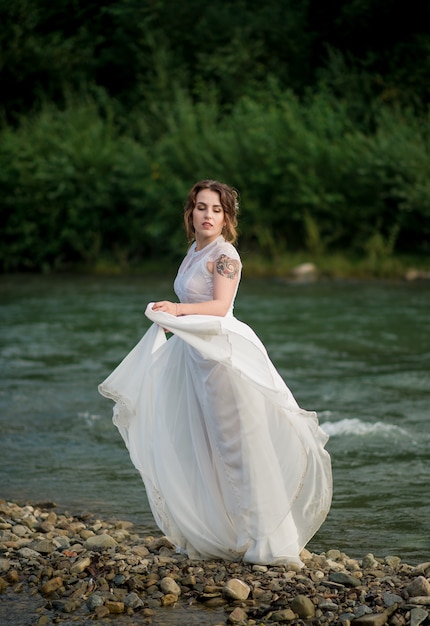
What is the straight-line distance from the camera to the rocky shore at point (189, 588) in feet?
16.0

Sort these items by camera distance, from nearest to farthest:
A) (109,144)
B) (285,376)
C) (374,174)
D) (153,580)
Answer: (153,580) < (285,376) < (374,174) < (109,144)

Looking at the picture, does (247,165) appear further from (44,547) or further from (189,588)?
(189,588)

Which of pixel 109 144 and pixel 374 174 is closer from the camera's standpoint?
pixel 374 174

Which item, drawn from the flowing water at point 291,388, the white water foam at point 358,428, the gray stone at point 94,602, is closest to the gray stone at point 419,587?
the flowing water at point 291,388

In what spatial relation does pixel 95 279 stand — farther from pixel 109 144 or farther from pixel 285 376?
pixel 285 376

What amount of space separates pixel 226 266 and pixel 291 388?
22.4ft

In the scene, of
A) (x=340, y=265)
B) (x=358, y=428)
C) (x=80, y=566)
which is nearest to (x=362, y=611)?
(x=80, y=566)

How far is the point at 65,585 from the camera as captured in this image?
17.5 feet

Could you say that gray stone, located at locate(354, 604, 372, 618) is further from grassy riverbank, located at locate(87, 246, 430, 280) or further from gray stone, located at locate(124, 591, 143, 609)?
grassy riverbank, located at locate(87, 246, 430, 280)

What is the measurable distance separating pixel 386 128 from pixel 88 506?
18.9 m

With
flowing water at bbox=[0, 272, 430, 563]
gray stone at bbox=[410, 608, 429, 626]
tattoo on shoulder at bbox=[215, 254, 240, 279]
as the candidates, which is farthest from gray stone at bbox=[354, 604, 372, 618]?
tattoo on shoulder at bbox=[215, 254, 240, 279]

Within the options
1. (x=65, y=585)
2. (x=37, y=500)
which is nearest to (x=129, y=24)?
(x=37, y=500)

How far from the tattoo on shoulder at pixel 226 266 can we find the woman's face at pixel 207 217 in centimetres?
19

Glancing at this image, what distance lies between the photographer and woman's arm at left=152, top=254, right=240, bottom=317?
5.51m
